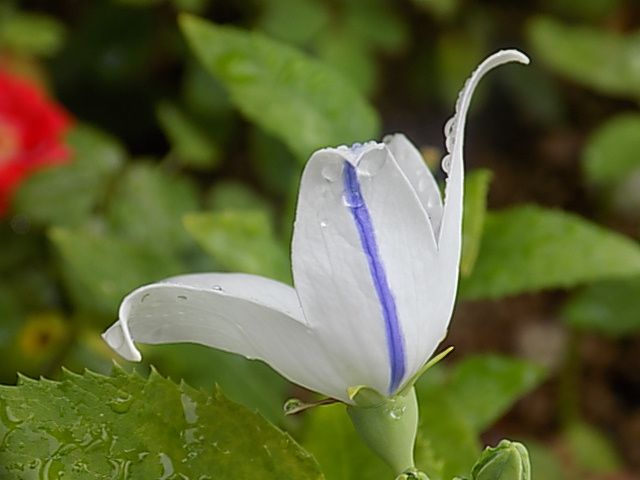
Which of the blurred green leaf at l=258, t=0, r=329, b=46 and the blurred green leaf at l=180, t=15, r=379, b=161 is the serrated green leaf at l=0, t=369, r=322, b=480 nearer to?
the blurred green leaf at l=180, t=15, r=379, b=161

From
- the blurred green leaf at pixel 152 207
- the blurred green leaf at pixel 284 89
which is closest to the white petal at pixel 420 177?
the blurred green leaf at pixel 284 89

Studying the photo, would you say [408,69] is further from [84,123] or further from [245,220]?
[245,220]

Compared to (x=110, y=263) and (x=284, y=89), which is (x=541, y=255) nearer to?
(x=284, y=89)

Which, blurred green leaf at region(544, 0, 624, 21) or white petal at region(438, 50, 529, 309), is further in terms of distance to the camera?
blurred green leaf at region(544, 0, 624, 21)

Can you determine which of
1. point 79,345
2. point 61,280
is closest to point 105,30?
point 61,280

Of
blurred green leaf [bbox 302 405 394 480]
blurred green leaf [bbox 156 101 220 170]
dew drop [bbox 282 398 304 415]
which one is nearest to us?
dew drop [bbox 282 398 304 415]

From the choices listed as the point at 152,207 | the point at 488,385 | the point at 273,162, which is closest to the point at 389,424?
the point at 488,385

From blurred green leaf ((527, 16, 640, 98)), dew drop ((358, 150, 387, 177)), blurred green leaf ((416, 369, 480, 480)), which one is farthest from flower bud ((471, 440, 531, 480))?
blurred green leaf ((527, 16, 640, 98))

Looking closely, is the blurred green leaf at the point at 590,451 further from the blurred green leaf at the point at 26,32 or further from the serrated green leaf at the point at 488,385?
the blurred green leaf at the point at 26,32
